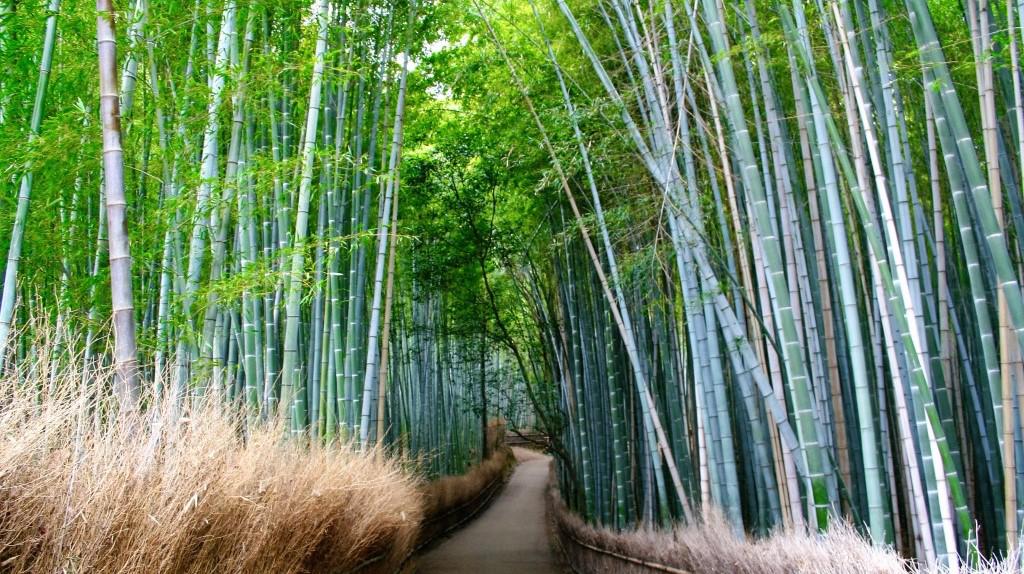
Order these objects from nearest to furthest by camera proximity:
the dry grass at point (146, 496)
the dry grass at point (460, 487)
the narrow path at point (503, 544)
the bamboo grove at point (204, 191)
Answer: the dry grass at point (146, 496) → the bamboo grove at point (204, 191) → the narrow path at point (503, 544) → the dry grass at point (460, 487)

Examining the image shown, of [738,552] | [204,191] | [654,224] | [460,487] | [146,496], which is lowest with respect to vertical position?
[460,487]

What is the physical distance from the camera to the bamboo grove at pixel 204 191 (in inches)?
145

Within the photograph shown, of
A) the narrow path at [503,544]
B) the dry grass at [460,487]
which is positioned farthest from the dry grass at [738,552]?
the dry grass at [460,487]

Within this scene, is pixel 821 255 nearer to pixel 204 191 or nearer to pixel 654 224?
pixel 654 224

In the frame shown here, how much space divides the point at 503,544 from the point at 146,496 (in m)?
6.60

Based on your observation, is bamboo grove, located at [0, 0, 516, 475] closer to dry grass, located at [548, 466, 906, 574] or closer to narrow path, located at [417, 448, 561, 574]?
dry grass, located at [548, 466, 906, 574]

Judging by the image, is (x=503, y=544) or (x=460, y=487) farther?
(x=460, y=487)


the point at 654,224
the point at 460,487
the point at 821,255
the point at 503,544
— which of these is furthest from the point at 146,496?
the point at 460,487

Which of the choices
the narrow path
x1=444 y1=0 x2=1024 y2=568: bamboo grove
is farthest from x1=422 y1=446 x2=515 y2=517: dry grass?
x1=444 y1=0 x2=1024 y2=568: bamboo grove

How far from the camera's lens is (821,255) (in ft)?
12.6

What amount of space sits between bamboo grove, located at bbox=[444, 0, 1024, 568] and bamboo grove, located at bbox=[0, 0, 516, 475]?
4.33 feet

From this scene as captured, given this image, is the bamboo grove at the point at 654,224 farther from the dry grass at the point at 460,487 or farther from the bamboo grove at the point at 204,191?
the dry grass at the point at 460,487

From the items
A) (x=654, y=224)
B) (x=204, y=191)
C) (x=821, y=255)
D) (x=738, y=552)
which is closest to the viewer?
(x=738, y=552)

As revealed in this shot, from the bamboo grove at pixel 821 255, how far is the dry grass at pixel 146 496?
76.8 inches
